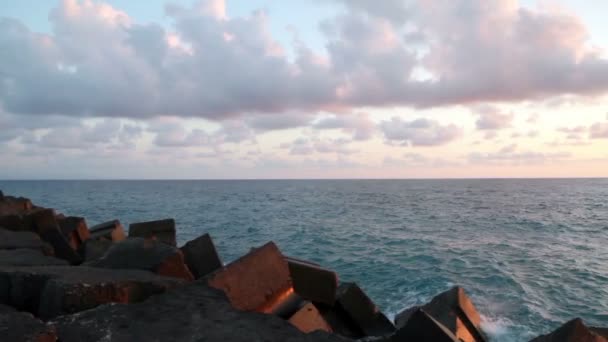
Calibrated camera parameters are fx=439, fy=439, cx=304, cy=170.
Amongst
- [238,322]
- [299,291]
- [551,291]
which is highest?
[238,322]

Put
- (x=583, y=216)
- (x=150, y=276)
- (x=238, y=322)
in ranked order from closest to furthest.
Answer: (x=238, y=322) → (x=150, y=276) → (x=583, y=216)

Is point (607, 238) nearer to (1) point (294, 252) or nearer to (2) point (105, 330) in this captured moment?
(1) point (294, 252)

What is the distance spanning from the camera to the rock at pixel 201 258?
6.63 meters

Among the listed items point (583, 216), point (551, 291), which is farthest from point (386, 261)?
point (583, 216)

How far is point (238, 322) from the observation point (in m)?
3.62

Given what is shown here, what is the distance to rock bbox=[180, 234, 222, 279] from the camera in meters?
6.63

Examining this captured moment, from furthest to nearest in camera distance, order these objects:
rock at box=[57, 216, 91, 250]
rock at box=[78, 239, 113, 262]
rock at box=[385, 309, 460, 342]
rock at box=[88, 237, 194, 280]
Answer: rock at box=[57, 216, 91, 250]
rock at box=[78, 239, 113, 262]
rock at box=[88, 237, 194, 280]
rock at box=[385, 309, 460, 342]

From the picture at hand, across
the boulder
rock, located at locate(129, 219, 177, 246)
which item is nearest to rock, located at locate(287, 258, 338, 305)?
the boulder

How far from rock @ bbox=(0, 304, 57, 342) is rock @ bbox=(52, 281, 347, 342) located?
12 cm

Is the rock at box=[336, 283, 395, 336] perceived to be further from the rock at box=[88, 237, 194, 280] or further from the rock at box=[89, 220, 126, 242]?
the rock at box=[89, 220, 126, 242]

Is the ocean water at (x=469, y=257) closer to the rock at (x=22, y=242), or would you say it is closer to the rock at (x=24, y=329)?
the rock at (x=22, y=242)

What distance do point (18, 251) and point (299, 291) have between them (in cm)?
405

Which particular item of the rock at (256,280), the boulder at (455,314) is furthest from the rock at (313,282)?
the boulder at (455,314)

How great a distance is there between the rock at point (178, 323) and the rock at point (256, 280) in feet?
1.40
